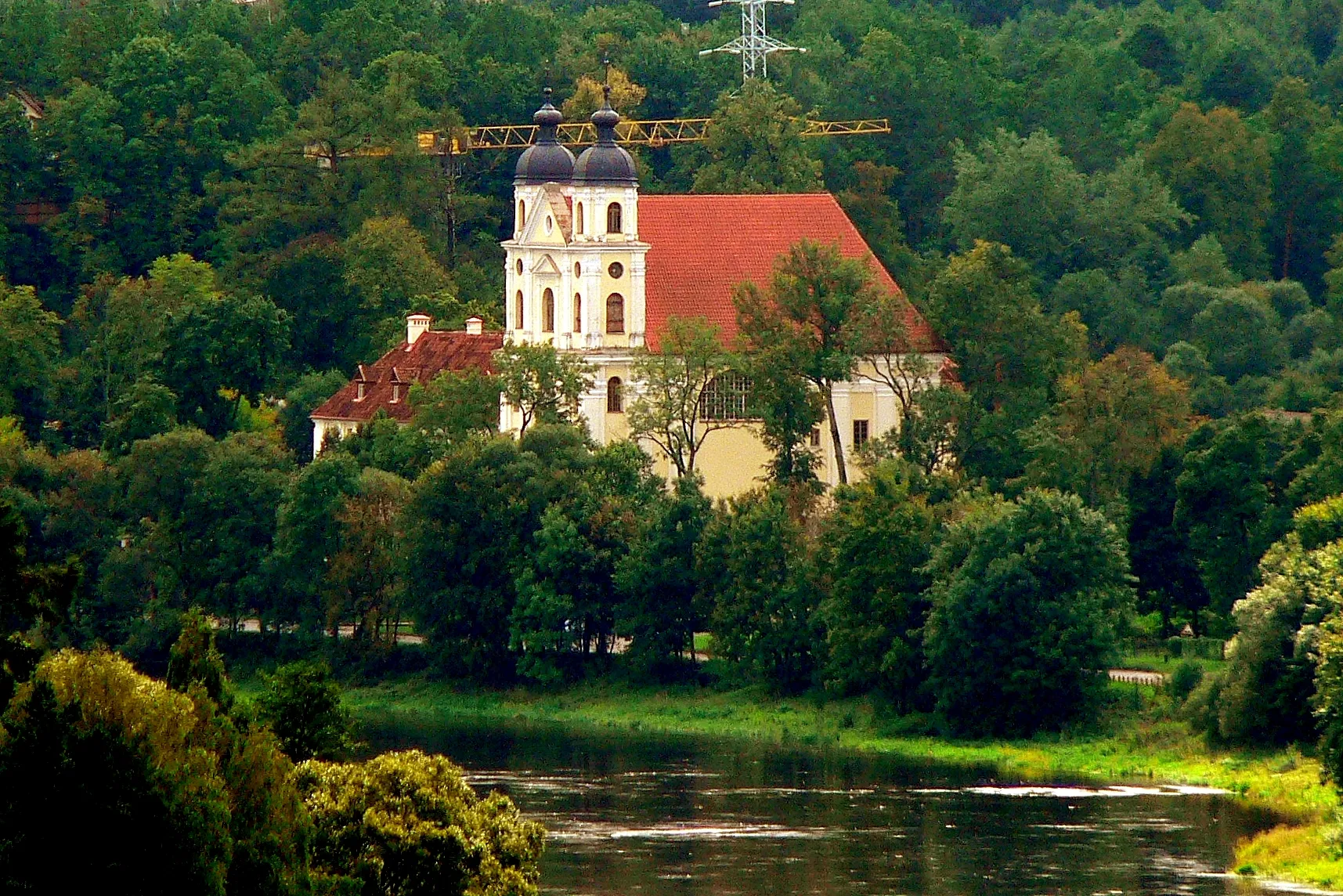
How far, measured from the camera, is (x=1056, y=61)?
123938 millimetres

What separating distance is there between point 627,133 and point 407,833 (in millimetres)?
66635

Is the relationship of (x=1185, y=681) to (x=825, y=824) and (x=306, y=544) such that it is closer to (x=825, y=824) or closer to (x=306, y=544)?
(x=825, y=824)

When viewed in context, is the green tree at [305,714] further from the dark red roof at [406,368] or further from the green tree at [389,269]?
the green tree at [389,269]

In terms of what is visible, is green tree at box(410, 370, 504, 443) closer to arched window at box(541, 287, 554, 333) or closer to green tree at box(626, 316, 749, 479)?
arched window at box(541, 287, 554, 333)

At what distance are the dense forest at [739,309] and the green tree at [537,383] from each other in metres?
0.35

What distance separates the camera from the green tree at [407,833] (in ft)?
150

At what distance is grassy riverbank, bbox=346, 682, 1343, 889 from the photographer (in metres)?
60.0

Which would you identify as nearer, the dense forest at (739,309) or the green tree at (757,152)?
the dense forest at (739,309)

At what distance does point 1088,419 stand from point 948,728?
43.0 ft

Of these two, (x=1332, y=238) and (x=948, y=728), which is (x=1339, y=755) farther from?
(x=1332, y=238)

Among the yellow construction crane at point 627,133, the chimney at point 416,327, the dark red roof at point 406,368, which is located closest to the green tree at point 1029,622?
the dark red roof at point 406,368

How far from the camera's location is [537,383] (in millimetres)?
87750

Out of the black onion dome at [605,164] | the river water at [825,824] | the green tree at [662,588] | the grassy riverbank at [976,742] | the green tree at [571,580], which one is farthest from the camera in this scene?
the black onion dome at [605,164]

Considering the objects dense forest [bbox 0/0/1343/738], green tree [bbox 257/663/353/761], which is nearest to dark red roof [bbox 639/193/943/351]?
dense forest [bbox 0/0/1343/738]
